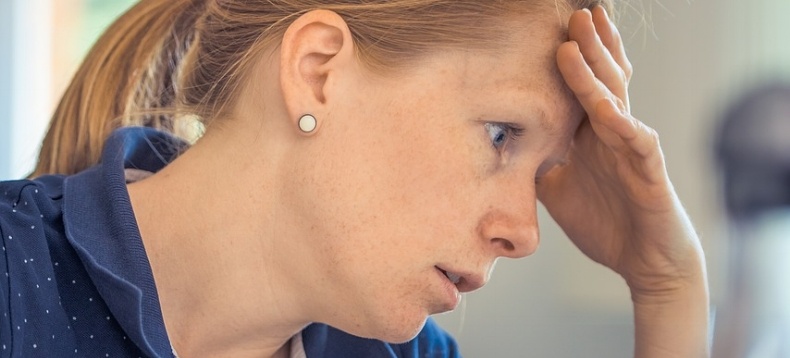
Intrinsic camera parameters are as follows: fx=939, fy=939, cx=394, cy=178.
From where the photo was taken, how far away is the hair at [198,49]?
0.87 m

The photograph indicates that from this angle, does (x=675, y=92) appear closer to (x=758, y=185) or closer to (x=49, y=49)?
(x=758, y=185)

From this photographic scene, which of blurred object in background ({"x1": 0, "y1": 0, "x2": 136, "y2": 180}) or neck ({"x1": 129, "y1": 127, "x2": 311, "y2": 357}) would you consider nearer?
neck ({"x1": 129, "y1": 127, "x2": 311, "y2": 357})

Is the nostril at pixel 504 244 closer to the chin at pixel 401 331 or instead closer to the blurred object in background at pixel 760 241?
the chin at pixel 401 331

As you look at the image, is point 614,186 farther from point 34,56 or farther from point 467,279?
point 34,56

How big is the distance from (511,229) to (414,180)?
10 cm

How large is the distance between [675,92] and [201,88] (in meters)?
0.69

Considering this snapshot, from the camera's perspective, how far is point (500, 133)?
2.93ft

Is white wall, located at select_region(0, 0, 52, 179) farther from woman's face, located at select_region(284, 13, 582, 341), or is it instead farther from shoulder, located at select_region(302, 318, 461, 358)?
woman's face, located at select_region(284, 13, 582, 341)

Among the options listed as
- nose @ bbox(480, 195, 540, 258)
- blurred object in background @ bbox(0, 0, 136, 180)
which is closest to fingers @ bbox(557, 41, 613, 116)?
nose @ bbox(480, 195, 540, 258)

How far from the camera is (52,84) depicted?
2.24 metres

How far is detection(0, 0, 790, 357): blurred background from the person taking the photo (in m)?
1.22

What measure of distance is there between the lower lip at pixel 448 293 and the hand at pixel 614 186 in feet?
0.71

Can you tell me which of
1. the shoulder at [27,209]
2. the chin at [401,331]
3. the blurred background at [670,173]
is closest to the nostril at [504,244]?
the chin at [401,331]

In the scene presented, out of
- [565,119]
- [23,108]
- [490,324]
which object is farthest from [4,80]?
[565,119]
